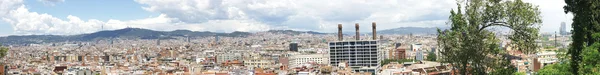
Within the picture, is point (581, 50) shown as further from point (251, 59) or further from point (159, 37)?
point (159, 37)

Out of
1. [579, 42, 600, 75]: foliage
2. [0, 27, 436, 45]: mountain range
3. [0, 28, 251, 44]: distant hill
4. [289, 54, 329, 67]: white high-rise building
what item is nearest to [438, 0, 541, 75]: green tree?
[579, 42, 600, 75]: foliage

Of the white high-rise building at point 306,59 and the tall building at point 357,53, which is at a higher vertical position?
the tall building at point 357,53

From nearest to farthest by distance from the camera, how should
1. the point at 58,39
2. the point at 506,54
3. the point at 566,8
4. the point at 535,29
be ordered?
1. the point at 535,29
2. the point at 506,54
3. the point at 566,8
4. the point at 58,39

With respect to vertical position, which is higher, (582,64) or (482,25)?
(482,25)

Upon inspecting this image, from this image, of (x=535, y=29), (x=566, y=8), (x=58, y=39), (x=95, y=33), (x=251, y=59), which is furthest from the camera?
(x=95, y=33)

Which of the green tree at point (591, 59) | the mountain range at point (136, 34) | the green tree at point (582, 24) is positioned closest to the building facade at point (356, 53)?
the green tree at point (582, 24)

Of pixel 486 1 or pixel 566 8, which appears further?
pixel 566 8

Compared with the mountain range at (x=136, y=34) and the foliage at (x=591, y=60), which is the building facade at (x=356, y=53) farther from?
the mountain range at (x=136, y=34)

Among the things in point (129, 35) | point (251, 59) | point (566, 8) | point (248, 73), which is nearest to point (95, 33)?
point (129, 35)
